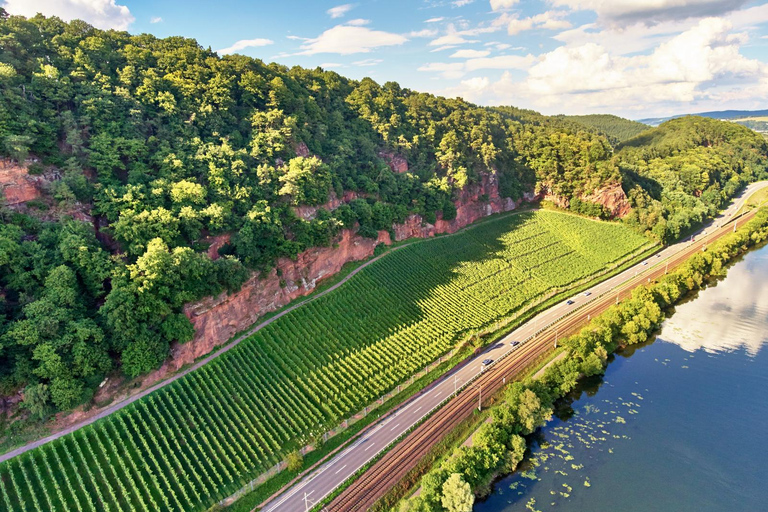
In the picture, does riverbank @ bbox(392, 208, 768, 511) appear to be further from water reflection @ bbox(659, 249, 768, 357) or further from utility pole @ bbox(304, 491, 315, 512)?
utility pole @ bbox(304, 491, 315, 512)

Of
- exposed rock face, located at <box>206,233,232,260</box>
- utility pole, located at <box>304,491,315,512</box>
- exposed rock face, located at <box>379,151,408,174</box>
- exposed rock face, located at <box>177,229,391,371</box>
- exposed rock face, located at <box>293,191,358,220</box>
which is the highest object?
exposed rock face, located at <box>379,151,408,174</box>

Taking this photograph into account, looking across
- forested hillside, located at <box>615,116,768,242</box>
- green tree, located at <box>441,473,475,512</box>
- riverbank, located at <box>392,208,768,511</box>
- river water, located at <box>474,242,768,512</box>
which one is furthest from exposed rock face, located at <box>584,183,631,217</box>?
green tree, located at <box>441,473,475,512</box>

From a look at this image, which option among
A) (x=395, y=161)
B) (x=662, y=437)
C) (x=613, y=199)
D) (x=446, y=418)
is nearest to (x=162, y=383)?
(x=446, y=418)

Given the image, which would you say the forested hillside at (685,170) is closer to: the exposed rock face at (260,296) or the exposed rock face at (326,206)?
the exposed rock face at (326,206)

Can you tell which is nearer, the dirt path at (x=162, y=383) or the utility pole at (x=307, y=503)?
the dirt path at (x=162, y=383)

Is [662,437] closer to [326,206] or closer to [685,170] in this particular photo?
[326,206]

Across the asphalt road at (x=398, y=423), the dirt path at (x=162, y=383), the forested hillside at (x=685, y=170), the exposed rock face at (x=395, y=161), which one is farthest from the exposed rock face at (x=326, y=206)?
the forested hillside at (x=685, y=170)

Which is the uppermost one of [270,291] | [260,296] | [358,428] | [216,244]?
[216,244]
